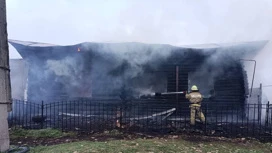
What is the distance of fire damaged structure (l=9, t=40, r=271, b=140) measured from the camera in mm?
14117

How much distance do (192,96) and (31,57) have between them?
30.0 feet

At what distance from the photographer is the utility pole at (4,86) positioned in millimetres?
7348

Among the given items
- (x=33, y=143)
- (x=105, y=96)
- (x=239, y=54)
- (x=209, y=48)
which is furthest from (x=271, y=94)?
(x=33, y=143)

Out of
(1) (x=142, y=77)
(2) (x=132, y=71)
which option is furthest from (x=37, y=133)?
(1) (x=142, y=77)

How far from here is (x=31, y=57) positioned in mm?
15734

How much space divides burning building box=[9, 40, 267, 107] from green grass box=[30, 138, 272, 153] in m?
5.99

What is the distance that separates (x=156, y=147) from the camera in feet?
24.8

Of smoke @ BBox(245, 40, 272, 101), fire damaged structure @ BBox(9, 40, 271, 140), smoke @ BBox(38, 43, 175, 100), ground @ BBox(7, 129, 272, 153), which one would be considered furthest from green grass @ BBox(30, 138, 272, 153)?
smoke @ BBox(245, 40, 272, 101)

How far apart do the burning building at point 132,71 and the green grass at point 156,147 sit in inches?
236

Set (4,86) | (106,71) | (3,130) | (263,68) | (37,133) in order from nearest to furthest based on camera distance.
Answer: (3,130), (4,86), (37,133), (106,71), (263,68)

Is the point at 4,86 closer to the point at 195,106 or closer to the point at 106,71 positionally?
the point at 195,106

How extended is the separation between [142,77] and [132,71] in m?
0.61

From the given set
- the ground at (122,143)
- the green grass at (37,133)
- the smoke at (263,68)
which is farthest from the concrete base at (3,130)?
the smoke at (263,68)

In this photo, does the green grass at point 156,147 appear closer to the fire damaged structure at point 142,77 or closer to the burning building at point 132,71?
the fire damaged structure at point 142,77
